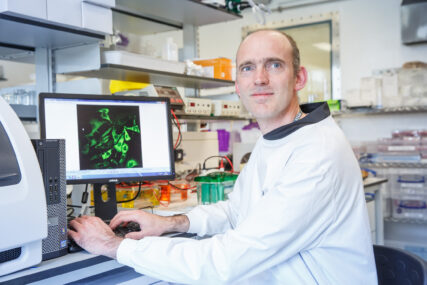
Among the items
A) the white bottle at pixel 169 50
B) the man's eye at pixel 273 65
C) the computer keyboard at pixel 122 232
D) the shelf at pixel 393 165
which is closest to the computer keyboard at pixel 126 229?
the computer keyboard at pixel 122 232

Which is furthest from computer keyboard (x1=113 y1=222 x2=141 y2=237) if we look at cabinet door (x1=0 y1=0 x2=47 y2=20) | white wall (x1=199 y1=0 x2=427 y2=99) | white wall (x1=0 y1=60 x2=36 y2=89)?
white wall (x1=0 y1=60 x2=36 y2=89)

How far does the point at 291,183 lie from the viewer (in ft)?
3.35

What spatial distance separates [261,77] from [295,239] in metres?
0.51

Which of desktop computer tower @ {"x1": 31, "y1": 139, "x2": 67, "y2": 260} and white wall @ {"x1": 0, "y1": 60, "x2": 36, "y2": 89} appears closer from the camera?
desktop computer tower @ {"x1": 31, "y1": 139, "x2": 67, "y2": 260}

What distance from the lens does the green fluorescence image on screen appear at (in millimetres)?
1447

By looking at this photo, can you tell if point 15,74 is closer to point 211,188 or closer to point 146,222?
point 211,188

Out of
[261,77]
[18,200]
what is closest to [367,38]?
[261,77]

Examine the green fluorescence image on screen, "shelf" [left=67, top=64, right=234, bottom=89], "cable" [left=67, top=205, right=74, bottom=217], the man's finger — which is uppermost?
"shelf" [left=67, top=64, right=234, bottom=89]

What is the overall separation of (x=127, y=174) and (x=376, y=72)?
349cm

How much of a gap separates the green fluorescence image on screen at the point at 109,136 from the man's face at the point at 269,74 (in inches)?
18.1

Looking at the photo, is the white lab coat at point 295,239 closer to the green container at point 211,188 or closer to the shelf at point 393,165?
the green container at point 211,188

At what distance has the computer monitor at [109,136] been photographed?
4.63 ft

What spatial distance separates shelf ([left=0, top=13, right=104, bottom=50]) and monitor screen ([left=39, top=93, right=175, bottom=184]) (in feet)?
1.55

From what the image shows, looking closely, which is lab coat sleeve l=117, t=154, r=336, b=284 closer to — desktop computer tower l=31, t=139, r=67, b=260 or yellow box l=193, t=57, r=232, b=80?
desktop computer tower l=31, t=139, r=67, b=260
